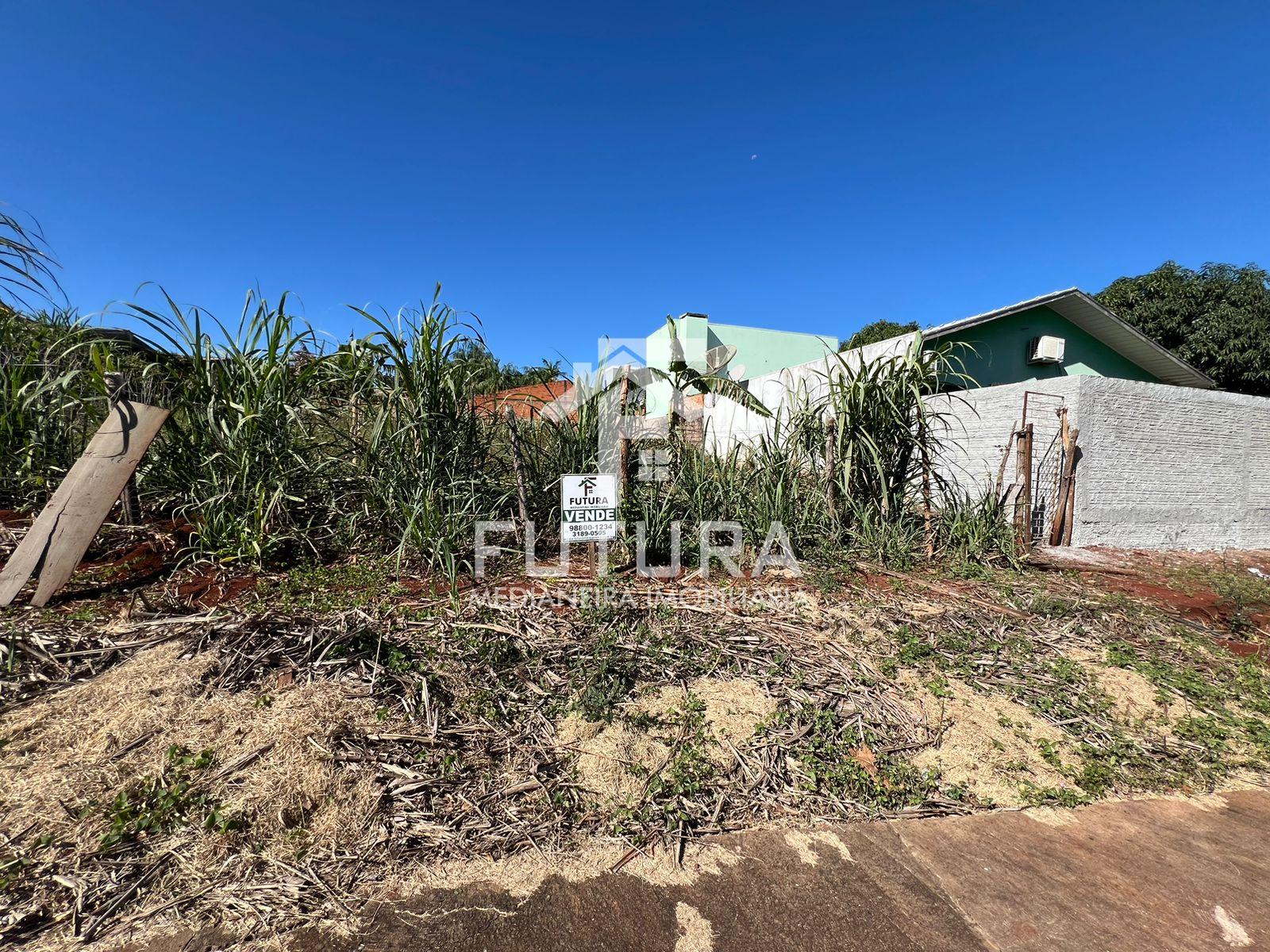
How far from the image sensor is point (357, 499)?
3.69 metres

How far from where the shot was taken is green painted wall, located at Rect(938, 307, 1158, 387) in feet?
38.1

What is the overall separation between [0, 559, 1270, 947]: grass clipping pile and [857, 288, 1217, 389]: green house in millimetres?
9458

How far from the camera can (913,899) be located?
1.59 meters

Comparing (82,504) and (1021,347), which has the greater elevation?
(1021,347)

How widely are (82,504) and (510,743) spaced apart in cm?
261

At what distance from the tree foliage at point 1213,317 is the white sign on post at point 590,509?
65.2 ft

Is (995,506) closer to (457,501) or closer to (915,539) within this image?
(915,539)

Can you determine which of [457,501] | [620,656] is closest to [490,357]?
[457,501]

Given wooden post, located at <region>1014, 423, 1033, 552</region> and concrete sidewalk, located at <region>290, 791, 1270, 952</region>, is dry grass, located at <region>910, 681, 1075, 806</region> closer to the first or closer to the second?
concrete sidewalk, located at <region>290, 791, 1270, 952</region>

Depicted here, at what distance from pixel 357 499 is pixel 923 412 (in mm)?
4098

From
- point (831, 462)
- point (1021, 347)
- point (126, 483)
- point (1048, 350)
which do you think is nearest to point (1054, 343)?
point (1048, 350)

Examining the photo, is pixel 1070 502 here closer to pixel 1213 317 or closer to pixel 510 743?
pixel 510 743

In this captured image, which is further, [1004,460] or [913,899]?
[1004,460]

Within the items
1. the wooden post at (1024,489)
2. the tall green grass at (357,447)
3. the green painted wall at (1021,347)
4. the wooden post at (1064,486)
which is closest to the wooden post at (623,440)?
the tall green grass at (357,447)
